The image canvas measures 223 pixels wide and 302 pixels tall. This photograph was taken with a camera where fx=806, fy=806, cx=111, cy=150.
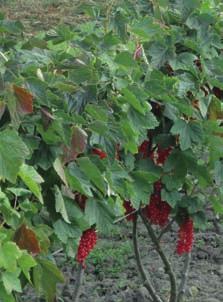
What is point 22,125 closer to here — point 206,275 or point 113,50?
point 113,50

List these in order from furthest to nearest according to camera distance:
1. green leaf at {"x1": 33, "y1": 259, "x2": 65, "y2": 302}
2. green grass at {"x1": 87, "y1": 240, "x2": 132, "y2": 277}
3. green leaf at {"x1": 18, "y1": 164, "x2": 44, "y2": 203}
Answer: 1. green grass at {"x1": 87, "y1": 240, "x2": 132, "y2": 277}
2. green leaf at {"x1": 33, "y1": 259, "x2": 65, "y2": 302}
3. green leaf at {"x1": 18, "y1": 164, "x2": 44, "y2": 203}

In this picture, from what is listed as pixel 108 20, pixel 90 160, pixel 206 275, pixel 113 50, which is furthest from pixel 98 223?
pixel 206 275

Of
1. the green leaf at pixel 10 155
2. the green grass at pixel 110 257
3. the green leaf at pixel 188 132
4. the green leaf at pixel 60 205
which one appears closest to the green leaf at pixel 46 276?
the green leaf at pixel 60 205

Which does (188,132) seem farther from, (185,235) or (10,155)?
(10,155)

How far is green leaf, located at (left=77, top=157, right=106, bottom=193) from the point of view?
2025 mm

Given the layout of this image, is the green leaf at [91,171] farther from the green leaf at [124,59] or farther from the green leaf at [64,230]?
the green leaf at [124,59]

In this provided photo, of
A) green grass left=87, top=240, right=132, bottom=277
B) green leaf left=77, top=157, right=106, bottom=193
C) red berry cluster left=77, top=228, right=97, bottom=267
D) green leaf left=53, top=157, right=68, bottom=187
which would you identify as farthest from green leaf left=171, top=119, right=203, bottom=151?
green grass left=87, top=240, right=132, bottom=277

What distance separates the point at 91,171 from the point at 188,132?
572mm

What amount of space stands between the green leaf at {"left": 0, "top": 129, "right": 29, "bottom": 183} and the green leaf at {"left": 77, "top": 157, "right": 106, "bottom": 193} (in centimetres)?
41

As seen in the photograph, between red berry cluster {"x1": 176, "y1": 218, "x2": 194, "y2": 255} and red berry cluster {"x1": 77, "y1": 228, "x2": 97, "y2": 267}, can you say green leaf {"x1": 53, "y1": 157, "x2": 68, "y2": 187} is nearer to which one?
red berry cluster {"x1": 77, "y1": 228, "x2": 97, "y2": 267}

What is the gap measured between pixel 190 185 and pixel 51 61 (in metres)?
0.93

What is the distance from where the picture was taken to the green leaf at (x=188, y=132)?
2492 mm

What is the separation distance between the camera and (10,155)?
1.61 m

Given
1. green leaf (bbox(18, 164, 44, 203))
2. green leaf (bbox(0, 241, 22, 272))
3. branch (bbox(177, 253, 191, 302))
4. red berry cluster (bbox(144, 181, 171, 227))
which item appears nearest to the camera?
green leaf (bbox(0, 241, 22, 272))
